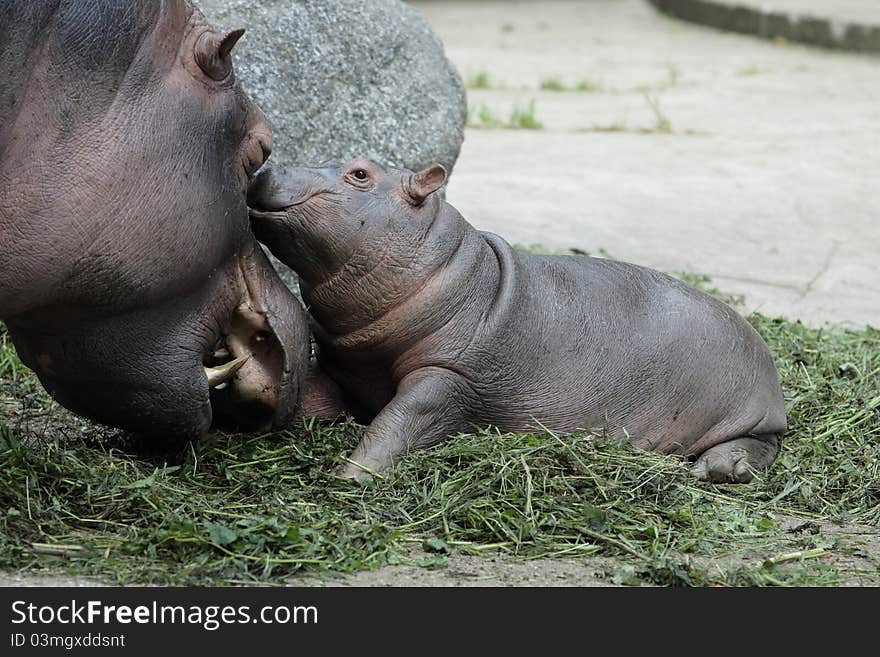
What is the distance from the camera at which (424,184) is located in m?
4.64

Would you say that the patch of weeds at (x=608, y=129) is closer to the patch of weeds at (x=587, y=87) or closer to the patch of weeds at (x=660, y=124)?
the patch of weeds at (x=660, y=124)

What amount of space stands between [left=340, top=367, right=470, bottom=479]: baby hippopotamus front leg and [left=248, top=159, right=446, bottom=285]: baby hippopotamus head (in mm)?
441

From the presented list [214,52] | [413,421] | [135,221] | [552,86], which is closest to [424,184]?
[413,421]

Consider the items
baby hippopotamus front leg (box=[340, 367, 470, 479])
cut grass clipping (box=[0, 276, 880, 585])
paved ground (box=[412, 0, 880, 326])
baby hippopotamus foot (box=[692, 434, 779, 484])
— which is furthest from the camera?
paved ground (box=[412, 0, 880, 326])

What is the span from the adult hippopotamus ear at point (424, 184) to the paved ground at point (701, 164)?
281cm

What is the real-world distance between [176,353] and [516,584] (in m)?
1.13

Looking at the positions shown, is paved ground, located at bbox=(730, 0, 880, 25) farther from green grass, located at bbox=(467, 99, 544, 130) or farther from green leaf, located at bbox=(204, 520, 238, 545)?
green leaf, located at bbox=(204, 520, 238, 545)

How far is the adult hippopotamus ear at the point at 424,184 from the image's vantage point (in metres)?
4.62

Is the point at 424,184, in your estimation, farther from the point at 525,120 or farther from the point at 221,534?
the point at 525,120

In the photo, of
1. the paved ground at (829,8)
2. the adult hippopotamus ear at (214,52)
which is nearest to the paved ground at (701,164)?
the paved ground at (829,8)

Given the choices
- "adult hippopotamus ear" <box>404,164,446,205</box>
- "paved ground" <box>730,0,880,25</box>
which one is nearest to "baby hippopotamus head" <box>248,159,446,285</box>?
"adult hippopotamus ear" <box>404,164,446,205</box>

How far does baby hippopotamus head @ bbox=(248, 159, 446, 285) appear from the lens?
4.52 metres

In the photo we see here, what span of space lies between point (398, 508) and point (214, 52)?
1.37 metres
